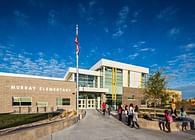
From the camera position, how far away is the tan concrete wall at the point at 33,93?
1523 inches

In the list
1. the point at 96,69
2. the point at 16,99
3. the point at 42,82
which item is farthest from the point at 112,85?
the point at 16,99

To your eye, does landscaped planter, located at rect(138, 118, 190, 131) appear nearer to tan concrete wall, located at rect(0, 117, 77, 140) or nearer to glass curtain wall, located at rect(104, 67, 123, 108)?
tan concrete wall, located at rect(0, 117, 77, 140)

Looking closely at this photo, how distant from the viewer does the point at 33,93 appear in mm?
41781

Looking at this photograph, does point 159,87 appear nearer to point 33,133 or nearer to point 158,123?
point 158,123

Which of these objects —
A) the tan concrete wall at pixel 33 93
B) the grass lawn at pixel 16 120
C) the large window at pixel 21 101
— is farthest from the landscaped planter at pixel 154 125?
A: the tan concrete wall at pixel 33 93

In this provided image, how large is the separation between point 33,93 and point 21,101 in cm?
258

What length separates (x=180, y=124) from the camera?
1738cm

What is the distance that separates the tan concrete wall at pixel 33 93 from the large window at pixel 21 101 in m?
0.52

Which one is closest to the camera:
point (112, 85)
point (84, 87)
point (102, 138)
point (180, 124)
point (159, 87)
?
point (102, 138)

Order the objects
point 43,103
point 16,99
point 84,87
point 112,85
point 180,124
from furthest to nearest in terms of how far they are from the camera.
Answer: point 112,85, point 84,87, point 43,103, point 16,99, point 180,124

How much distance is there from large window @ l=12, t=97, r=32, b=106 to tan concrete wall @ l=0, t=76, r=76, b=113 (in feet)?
1.70

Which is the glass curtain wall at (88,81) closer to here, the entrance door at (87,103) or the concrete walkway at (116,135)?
the entrance door at (87,103)

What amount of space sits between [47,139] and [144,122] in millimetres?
8208

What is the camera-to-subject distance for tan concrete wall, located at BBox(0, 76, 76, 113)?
38688mm
